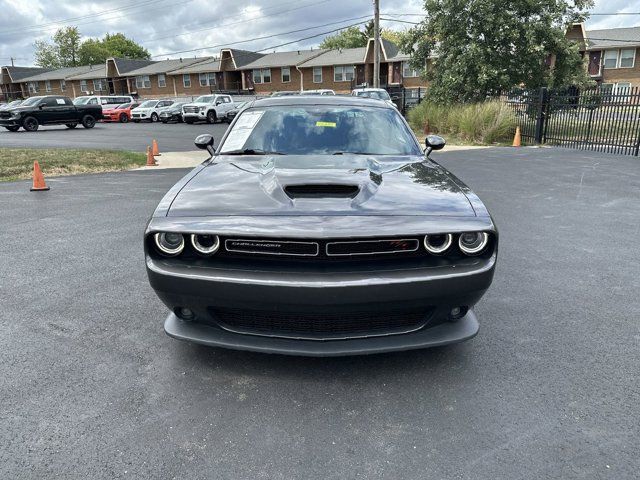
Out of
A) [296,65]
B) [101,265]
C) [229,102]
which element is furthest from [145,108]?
[101,265]

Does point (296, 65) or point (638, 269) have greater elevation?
point (296, 65)

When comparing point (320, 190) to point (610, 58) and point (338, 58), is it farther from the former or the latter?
point (338, 58)

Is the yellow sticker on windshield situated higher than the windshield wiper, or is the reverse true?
the yellow sticker on windshield

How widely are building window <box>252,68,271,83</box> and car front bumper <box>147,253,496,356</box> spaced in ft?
174

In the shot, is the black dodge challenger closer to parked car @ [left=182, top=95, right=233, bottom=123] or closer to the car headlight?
the car headlight

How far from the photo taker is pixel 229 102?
3064cm

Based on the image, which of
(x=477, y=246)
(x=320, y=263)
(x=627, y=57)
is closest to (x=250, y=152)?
(x=320, y=263)

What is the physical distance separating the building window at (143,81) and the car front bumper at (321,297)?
6282 centimetres

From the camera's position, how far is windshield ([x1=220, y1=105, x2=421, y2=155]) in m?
3.98

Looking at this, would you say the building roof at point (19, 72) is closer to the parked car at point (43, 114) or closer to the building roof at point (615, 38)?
the parked car at point (43, 114)

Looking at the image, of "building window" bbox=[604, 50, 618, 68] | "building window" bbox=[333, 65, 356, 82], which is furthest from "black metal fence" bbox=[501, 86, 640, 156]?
"building window" bbox=[333, 65, 356, 82]

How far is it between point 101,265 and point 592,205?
22.3 feet

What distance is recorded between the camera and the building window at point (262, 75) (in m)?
52.4

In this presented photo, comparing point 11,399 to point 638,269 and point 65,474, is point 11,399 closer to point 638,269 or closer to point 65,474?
point 65,474
